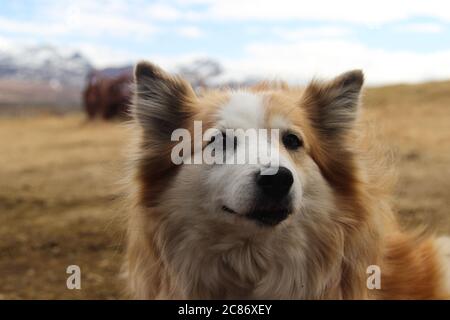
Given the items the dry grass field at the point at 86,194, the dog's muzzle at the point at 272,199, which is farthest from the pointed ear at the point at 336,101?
the dog's muzzle at the point at 272,199

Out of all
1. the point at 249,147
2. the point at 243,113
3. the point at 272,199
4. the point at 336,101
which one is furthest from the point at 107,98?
the point at 272,199

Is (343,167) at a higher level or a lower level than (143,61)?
lower

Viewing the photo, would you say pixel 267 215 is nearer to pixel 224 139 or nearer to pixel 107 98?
pixel 224 139

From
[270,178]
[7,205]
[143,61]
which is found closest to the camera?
[270,178]

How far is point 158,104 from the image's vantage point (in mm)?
3975

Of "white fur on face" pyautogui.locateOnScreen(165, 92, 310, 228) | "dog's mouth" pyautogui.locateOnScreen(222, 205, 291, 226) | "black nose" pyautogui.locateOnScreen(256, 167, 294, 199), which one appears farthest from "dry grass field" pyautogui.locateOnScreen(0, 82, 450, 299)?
"black nose" pyautogui.locateOnScreen(256, 167, 294, 199)

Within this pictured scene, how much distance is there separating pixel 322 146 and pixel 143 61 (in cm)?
123

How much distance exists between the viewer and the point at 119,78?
24.2 m

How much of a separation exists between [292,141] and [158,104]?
921mm

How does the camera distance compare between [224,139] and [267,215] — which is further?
[224,139]

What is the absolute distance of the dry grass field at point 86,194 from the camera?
19.7ft

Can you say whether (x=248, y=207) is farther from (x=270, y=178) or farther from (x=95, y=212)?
(x=95, y=212)
